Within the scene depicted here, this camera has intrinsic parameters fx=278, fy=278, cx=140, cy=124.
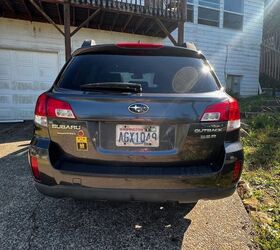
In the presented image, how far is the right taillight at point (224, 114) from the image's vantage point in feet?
6.90

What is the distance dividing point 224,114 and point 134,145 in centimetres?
74

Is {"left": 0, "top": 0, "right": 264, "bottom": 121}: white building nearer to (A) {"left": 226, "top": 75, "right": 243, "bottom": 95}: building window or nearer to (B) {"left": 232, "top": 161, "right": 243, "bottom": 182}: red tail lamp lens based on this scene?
(A) {"left": 226, "top": 75, "right": 243, "bottom": 95}: building window

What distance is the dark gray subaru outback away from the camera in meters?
2.06

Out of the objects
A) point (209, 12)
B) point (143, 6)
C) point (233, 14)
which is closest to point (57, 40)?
point (143, 6)

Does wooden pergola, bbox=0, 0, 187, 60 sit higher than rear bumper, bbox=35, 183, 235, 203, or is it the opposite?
wooden pergola, bbox=0, 0, 187, 60

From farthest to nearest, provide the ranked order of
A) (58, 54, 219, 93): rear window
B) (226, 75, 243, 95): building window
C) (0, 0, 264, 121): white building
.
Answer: (226, 75, 243, 95): building window → (0, 0, 264, 121): white building → (58, 54, 219, 93): rear window

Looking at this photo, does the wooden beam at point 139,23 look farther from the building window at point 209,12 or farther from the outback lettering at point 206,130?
the outback lettering at point 206,130

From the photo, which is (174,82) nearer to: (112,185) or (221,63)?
(112,185)

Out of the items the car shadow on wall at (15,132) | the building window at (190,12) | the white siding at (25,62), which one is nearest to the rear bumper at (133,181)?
the car shadow on wall at (15,132)

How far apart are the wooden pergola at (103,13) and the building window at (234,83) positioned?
4770 mm

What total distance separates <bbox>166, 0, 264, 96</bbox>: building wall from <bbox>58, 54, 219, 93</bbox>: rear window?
31.9 ft

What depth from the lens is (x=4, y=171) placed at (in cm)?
413

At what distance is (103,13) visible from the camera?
27.4ft

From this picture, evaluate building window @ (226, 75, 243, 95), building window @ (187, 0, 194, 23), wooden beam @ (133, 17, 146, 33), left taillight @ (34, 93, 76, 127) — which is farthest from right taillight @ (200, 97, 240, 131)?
building window @ (226, 75, 243, 95)
